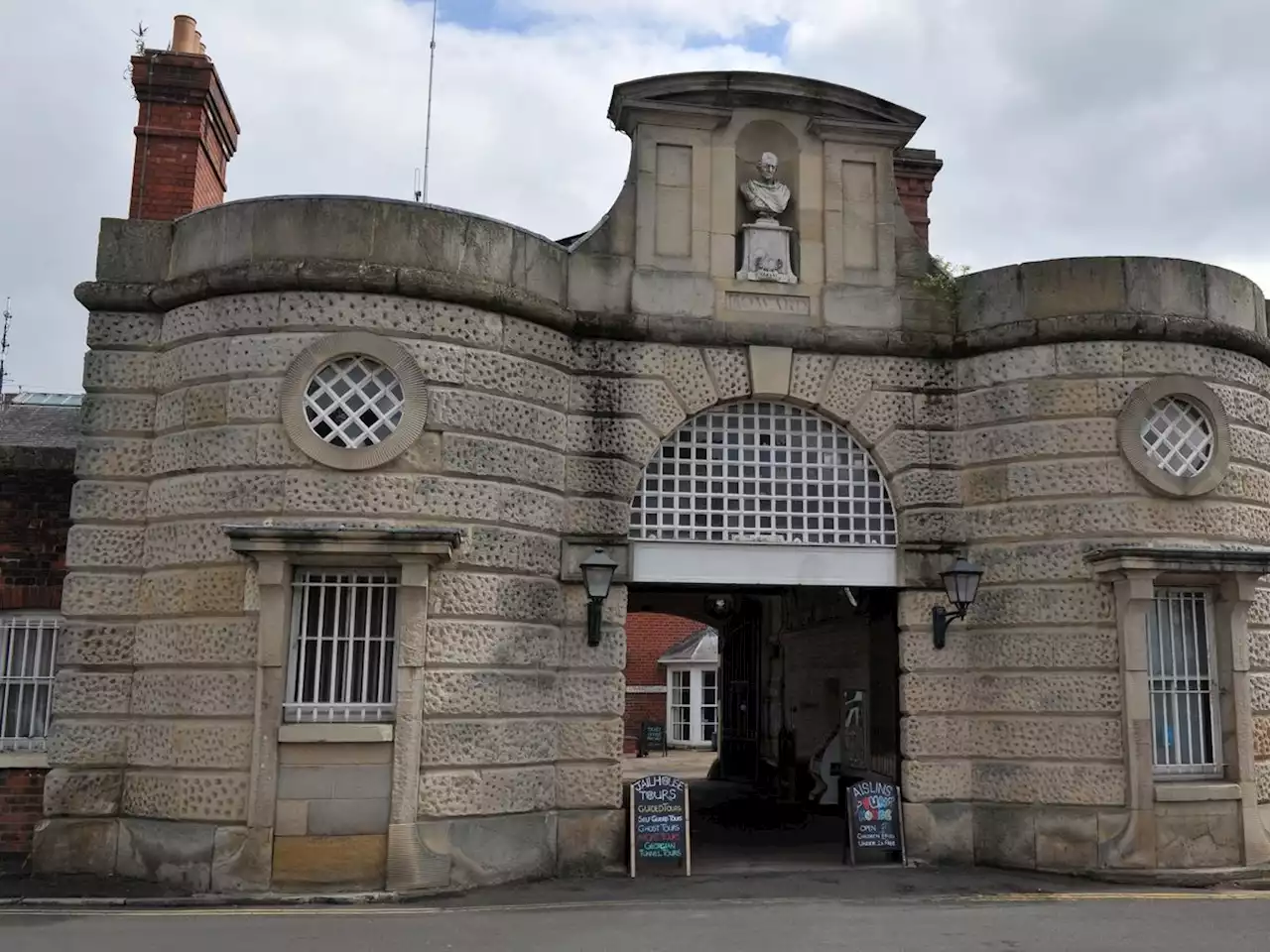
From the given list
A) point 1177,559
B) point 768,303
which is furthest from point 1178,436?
point 768,303

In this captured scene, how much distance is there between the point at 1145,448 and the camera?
11828 mm

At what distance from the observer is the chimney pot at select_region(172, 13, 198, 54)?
1300 cm

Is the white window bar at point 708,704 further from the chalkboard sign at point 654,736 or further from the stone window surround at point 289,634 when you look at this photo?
the stone window surround at point 289,634

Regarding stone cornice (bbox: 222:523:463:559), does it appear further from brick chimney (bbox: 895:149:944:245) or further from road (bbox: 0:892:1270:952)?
brick chimney (bbox: 895:149:944:245)

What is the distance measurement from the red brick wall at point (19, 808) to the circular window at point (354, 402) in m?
4.32

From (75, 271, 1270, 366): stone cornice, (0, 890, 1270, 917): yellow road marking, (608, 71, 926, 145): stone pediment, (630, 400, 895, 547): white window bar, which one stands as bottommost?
(0, 890, 1270, 917): yellow road marking

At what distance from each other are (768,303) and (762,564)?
9.14 ft

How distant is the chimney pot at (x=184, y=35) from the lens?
1300cm

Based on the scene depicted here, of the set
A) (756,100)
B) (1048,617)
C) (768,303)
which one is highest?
(756,100)

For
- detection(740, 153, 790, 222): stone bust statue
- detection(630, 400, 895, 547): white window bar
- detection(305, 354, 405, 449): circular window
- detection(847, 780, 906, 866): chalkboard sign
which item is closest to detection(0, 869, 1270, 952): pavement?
detection(847, 780, 906, 866): chalkboard sign

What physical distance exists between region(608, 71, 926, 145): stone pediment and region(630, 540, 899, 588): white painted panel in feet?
15.1

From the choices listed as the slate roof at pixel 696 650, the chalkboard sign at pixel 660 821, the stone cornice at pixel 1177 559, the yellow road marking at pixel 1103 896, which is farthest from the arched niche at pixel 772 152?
the slate roof at pixel 696 650

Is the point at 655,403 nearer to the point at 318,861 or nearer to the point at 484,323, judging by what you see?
the point at 484,323

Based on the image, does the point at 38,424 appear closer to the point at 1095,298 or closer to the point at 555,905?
the point at 555,905
